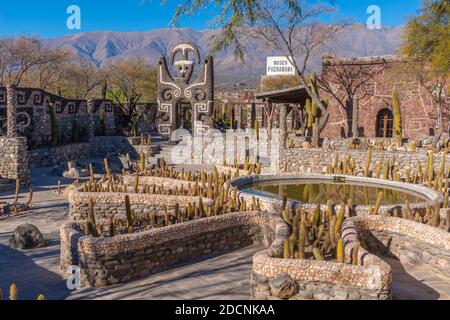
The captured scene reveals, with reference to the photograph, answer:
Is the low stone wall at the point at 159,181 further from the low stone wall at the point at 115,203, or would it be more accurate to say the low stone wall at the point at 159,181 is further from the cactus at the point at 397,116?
the cactus at the point at 397,116

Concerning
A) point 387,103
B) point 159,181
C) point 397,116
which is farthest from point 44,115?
point 387,103

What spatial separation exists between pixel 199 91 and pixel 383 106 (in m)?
11.2

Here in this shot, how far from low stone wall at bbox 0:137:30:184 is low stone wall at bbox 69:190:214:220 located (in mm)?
7512

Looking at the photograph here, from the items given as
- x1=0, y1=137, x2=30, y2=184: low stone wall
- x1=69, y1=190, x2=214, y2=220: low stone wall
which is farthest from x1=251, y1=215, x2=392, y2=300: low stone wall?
x1=0, y1=137, x2=30, y2=184: low stone wall

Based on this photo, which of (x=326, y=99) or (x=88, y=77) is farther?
(x=88, y=77)

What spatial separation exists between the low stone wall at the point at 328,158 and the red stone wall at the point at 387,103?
298 inches

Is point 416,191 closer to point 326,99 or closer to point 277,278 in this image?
point 277,278

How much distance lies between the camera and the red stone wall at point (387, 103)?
1010 inches

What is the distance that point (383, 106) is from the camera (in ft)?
88.7

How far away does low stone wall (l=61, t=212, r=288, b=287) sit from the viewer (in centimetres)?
757

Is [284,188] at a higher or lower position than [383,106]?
lower

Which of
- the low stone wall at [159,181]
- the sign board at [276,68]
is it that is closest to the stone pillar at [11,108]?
the low stone wall at [159,181]

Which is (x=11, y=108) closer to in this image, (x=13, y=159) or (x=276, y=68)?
(x=13, y=159)
